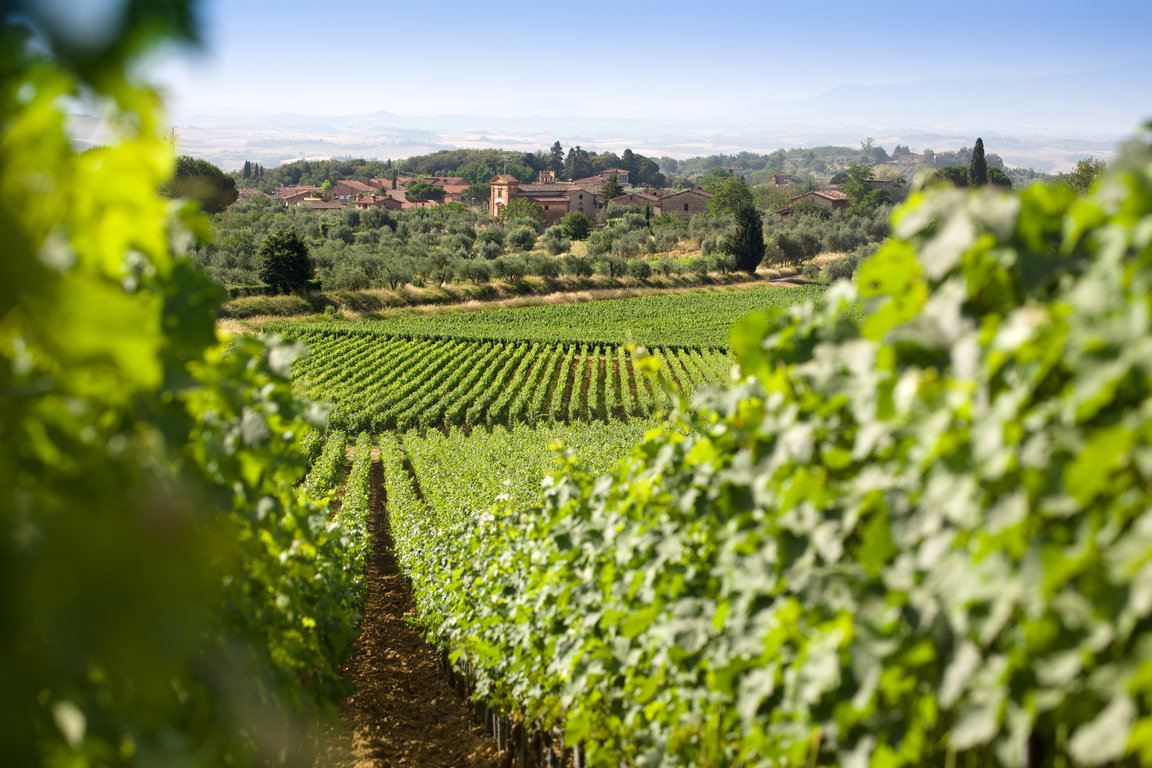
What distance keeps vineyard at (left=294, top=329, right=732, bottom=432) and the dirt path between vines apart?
70.6 ft

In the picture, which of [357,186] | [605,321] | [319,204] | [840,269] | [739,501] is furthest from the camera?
[357,186]

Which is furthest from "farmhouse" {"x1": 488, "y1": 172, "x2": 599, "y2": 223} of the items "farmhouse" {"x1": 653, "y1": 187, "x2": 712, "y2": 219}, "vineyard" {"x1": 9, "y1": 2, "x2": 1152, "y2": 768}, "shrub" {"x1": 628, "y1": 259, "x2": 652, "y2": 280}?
"vineyard" {"x1": 9, "y1": 2, "x2": 1152, "y2": 768}

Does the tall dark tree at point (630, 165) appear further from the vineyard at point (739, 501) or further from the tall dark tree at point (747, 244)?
the vineyard at point (739, 501)

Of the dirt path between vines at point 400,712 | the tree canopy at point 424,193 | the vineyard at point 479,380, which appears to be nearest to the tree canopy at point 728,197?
the tree canopy at point 424,193

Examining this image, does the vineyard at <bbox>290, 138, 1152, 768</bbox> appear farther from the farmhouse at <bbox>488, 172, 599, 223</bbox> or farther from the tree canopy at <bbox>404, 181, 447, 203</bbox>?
the tree canopy at <bbox>404, 181, 447, 203</bbox>

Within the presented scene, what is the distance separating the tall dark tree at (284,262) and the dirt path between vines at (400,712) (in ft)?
137

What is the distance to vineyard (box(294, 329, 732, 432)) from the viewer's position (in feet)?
111

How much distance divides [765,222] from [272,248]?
58459 millimetres

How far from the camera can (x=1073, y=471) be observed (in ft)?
3.84

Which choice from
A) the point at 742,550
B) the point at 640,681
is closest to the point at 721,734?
the point at 640,681

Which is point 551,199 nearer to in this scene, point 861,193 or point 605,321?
point 861,193

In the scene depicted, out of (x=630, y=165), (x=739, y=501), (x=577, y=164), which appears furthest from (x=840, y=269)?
(x=577, y=164)

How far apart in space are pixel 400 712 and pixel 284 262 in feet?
153

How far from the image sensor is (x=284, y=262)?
49.2m
